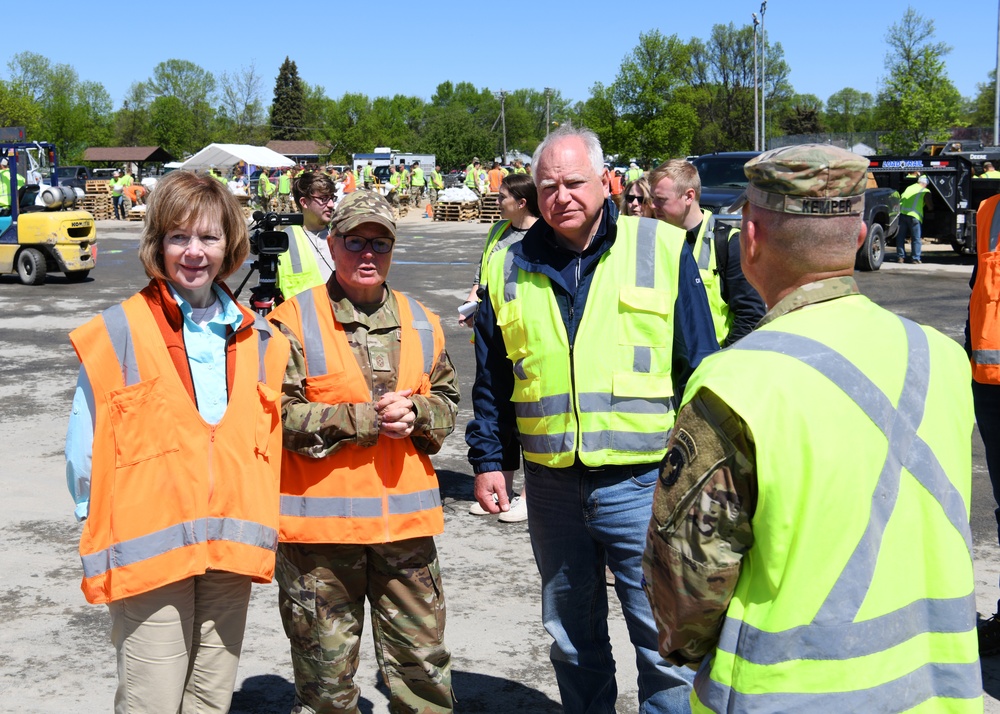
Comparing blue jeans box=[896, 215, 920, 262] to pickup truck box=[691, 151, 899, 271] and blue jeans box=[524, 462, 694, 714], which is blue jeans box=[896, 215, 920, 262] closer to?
pickup truck box=[691, 151, 899, 271]

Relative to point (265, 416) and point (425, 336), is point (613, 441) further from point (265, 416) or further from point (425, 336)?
point (265, 416)

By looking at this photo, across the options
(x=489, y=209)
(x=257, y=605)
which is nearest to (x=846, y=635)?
(x=257, y=605)

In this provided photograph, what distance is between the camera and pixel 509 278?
3311mm

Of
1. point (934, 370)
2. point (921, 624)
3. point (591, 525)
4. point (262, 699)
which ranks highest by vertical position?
point (934, 370)

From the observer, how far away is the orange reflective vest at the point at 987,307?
4.12 m

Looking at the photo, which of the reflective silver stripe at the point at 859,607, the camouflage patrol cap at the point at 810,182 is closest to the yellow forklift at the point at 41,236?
the camouflage patrol cap at the point at 810,182

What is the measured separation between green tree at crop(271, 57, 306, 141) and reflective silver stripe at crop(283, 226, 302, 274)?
119 metres

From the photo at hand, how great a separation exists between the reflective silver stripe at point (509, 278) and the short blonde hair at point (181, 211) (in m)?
0.85

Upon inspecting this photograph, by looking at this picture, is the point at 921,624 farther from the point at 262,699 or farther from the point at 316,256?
the point at 316,256

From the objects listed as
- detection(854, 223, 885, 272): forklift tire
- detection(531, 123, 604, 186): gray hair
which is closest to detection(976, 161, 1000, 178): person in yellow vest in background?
detection(854, 223, 885, 272): forklift tire

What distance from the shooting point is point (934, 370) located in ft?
5.98

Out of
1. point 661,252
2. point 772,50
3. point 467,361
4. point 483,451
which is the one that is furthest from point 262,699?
point 772,50

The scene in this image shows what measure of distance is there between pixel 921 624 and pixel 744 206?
0.85 m

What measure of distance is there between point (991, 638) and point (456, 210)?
30777mm
